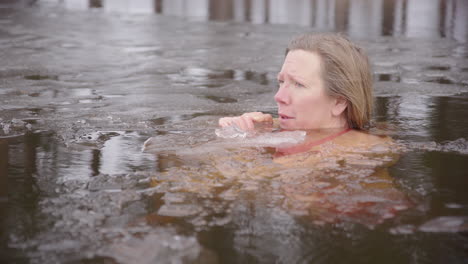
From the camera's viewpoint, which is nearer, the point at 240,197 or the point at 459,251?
the point at 459,251

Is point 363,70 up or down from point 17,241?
up

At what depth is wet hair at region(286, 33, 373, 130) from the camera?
12.6ft

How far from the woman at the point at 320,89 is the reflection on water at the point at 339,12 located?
20.0ft

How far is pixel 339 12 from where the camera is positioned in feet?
47.3

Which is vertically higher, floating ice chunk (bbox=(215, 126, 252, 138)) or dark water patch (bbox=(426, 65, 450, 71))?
floating ice chunk (bbox=(215, 126, 252, 138))

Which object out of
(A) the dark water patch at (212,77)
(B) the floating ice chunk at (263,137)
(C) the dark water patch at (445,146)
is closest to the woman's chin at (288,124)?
(B) the floating ice chunk at (263,137)

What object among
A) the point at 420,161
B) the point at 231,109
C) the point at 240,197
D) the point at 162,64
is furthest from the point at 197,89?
the point at 240,197

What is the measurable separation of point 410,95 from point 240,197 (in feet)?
10.3

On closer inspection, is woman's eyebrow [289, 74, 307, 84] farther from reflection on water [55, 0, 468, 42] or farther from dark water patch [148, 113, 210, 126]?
reflection on water [55, 0, 468, 42]

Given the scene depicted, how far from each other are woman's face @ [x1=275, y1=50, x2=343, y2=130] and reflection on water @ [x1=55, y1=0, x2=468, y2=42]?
621 centimetres

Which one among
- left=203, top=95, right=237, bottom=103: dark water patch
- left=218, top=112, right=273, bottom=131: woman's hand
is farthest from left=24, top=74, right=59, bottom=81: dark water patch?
left=218, top=112, right=273, bottom=131: woman's hand

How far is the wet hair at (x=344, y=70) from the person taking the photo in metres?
3.83

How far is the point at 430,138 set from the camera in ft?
13.1

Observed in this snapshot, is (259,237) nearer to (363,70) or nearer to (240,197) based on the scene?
(240,197)
